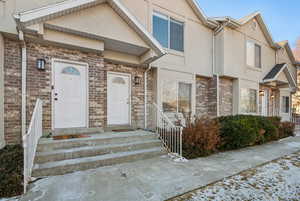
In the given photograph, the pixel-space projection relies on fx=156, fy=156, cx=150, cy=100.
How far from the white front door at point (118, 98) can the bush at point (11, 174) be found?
2.98m

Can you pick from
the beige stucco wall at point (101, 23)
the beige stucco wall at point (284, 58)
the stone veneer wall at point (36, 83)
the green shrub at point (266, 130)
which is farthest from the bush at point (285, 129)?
the stone veneer wall at point (36, 83)

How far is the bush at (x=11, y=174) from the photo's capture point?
254 cm

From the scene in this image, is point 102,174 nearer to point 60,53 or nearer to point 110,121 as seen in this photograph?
point 110,121

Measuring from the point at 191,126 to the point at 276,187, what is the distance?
2.40 m

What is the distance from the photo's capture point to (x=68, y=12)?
13.7 feet

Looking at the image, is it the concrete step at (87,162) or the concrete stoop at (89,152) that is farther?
the concrete stoop at (89,152)

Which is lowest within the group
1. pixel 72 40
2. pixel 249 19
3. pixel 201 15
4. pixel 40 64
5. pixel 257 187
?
pixel 257 187

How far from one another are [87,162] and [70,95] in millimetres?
2305

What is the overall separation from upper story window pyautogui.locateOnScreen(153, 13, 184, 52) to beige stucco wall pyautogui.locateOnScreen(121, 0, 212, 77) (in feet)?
0.65

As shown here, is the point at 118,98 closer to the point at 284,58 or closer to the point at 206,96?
the point at 206,96

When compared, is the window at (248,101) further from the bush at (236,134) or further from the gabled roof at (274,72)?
the bush at (236,134)

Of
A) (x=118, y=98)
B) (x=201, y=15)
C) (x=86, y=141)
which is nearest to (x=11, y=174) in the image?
(x=86, y=141)

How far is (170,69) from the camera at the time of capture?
23.3 ft

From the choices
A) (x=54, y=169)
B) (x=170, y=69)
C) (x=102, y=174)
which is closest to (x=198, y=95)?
(x=170, y=69)
